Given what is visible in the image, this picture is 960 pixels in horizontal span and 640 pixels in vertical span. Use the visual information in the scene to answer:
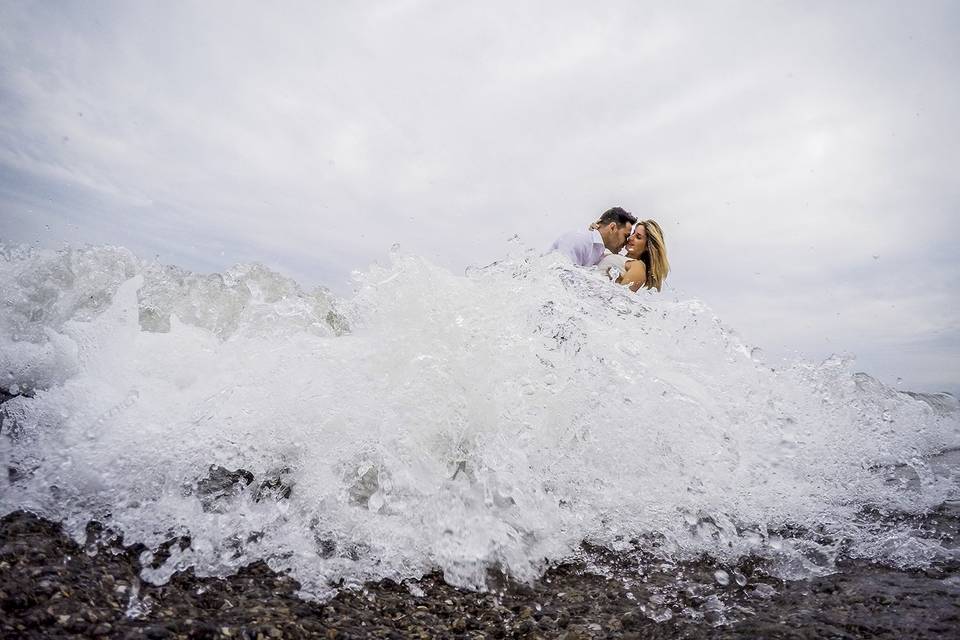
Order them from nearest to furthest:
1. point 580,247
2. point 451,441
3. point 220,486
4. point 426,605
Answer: point 426,605, point 220,486, point 451,441, point 580,247

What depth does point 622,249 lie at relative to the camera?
21.9 ft

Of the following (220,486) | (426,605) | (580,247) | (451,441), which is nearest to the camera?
(426,605)

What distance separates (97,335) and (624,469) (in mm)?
3705

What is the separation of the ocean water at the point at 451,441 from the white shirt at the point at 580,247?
4.57 ft

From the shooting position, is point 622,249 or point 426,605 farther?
point 622,249

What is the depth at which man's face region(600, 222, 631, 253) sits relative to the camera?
21.7 feet

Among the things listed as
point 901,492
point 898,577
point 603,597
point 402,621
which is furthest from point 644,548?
point 901,492

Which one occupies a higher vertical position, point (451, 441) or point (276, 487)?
point (451, 441)

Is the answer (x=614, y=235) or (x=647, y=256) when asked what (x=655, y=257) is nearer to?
(x=647, y=256)

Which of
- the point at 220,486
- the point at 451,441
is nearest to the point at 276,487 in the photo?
the point at 220,486

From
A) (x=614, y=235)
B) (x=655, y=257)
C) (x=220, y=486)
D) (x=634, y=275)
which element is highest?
(x=614, y=235)

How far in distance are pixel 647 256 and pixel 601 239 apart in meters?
0.62

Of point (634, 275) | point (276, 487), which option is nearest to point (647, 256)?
point (634, 275)

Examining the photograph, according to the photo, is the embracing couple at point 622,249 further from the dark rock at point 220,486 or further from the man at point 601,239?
the dark rock at point 220,486
